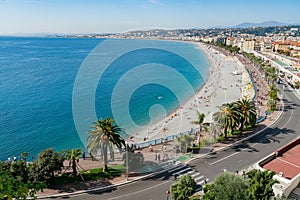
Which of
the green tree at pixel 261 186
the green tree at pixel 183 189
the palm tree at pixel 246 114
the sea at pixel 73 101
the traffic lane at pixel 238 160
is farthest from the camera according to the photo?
the sea at pixel 73 101

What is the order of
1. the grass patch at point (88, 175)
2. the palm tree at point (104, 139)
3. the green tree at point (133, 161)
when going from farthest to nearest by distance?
the green tree at point (133, 161) → the palm tree at point (104, 139) → the grass patch at point (88, 175)

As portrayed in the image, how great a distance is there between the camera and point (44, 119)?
46281 millimetres

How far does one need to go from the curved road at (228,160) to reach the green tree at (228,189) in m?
5.10

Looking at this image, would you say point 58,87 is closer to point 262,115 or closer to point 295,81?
point 262,115

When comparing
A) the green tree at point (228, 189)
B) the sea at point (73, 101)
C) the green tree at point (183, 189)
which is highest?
the green tree at point (228, 189)

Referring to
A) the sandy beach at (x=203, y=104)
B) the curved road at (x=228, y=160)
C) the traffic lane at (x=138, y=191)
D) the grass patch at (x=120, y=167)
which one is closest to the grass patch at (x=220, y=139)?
the curved road at (x=228, y=160)

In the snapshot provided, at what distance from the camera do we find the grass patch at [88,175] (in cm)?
2150

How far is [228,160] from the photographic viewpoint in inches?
1010

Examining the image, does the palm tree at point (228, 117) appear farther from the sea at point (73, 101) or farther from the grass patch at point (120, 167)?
the sea at point (73, 101)

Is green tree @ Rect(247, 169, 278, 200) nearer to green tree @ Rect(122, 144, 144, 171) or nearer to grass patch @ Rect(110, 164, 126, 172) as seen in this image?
green tree @ Rect(122, 144, 144, 171)

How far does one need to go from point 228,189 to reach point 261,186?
2036 mm

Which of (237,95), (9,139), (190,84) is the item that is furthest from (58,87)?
(237,95)

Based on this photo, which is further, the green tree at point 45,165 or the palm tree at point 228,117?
the palm tree at point 228,117

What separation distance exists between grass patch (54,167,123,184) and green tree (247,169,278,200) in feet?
39.5
